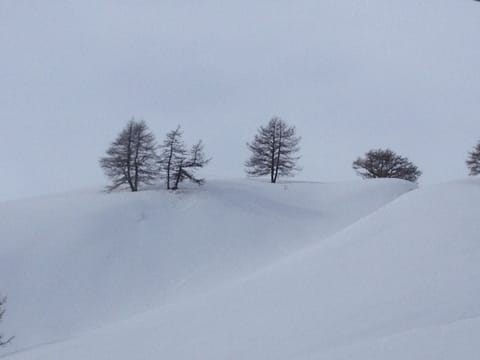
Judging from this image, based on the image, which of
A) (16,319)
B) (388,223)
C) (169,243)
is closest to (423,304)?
(388,223)

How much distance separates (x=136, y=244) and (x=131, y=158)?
1044 cm

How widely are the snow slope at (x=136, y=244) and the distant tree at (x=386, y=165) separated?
12463mm

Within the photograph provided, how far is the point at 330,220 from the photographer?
23672 mm

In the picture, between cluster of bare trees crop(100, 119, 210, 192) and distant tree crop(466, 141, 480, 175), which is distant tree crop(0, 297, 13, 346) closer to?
cluster of bare trees crop(100, 119, 210, 192)

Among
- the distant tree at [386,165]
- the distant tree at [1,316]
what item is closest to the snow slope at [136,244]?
the distant tree at [1,316]

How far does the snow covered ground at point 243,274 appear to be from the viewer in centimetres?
473

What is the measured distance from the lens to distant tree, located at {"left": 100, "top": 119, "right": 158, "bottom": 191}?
91.4ft

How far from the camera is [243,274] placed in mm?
15133

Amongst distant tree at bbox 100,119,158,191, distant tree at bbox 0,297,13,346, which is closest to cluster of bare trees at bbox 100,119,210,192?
distant tree at bbox 100,119,158,191

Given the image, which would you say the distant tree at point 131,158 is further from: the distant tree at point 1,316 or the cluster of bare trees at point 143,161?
the distant tree at point 1,316

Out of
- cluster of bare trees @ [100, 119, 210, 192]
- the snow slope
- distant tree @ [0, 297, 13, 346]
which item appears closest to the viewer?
distant tree @ [0, 297, 13, 346]

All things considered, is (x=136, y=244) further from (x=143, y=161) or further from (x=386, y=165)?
(x=386, y=165)

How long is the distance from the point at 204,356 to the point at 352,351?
80.0 inches

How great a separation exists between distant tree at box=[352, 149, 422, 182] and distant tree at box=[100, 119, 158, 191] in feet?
75.3
